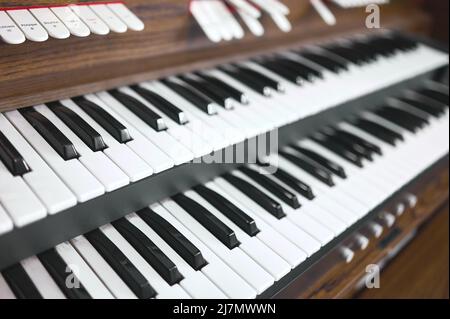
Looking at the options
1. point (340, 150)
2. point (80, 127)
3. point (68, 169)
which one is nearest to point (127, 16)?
point (80, 127)

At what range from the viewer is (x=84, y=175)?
731mm

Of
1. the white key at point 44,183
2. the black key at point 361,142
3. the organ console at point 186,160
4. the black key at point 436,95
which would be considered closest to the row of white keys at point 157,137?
the organ console at point 186,160

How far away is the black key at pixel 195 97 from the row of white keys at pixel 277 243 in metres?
0.25

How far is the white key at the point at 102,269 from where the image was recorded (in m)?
0.69

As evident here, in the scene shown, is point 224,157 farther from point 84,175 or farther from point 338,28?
point 338,28

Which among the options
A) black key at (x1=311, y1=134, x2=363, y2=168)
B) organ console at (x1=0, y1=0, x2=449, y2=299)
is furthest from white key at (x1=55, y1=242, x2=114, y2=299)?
black key at (x1=311, y1=134, x2=363, y2=168)

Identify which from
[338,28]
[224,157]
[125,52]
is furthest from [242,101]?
[338,28]

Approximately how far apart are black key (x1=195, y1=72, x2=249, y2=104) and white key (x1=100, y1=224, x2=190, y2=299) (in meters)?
0.49

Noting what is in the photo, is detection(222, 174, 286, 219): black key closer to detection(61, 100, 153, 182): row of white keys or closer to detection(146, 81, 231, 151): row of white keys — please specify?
detection(146, 81, 231, 151): row of white keys

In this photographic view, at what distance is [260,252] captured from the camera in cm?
82

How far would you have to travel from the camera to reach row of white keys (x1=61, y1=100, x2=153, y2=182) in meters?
0.77

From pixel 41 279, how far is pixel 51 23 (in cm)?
49

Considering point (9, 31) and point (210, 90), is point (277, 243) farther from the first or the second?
point (9, 31)
